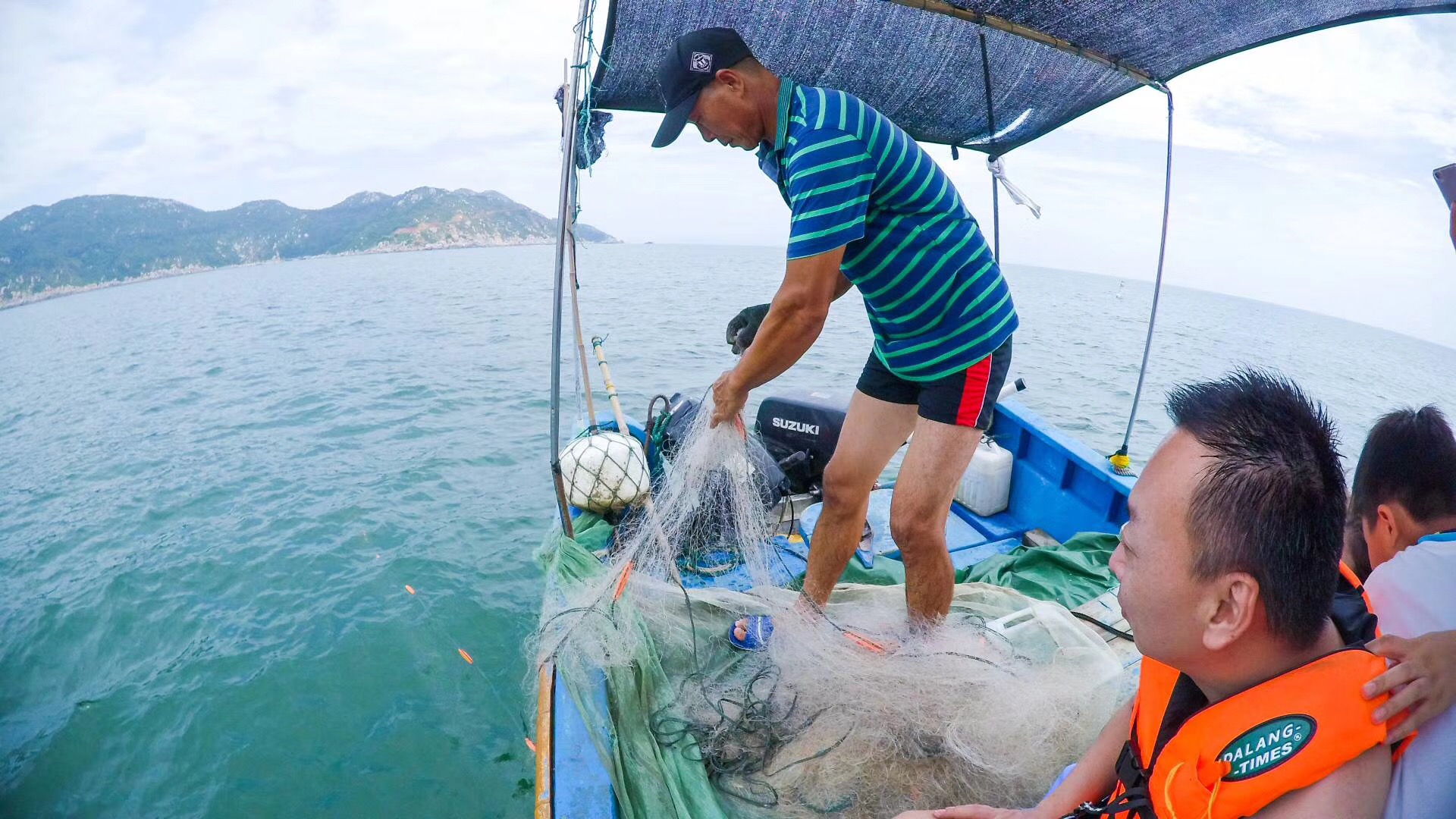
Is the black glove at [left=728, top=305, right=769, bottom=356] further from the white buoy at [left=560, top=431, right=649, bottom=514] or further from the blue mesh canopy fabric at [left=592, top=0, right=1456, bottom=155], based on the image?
the blue mesh canopy fabric at [left=592, top=0, right=1456, bottom=155]

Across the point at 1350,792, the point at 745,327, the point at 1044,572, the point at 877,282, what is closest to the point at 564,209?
the point at 745,327

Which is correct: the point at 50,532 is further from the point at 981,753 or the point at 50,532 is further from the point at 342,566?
the point at 981,753

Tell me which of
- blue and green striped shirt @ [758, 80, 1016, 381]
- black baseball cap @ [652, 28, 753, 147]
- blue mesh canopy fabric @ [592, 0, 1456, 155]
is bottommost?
blue and green striped shirt @ [758, 80, 1016, 381]

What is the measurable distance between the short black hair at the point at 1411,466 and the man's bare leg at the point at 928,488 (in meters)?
1.02

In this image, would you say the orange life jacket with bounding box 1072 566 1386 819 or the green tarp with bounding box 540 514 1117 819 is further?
the green tarp with bounding box 540 514 1117 819

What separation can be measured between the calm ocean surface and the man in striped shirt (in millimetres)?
2905

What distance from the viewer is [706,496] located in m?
3.05

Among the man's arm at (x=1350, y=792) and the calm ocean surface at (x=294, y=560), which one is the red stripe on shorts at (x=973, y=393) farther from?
the calm ocean surface at (x=294, y=560)

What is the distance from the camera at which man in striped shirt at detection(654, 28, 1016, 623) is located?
2.09 meters

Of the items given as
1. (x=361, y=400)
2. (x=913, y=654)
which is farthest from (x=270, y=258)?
(x=913, y=654)

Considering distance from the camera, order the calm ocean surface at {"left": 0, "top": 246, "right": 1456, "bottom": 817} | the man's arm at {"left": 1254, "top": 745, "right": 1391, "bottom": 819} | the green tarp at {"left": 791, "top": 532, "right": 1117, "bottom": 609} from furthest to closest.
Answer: the calm ocean surface at {"left": 0, "top": 246, "right": 1456, "bottom": 817} → the green tarp at {"left": 791, "top": 532, "right": 1117, "bottom": 609} → the man's arm at {"left": 1254, "top": 745, "right": 1391, "bottom": 819}

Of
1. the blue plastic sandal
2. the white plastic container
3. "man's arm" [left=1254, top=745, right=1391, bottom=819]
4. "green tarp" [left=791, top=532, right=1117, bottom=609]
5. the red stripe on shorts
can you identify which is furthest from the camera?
the white plastic container

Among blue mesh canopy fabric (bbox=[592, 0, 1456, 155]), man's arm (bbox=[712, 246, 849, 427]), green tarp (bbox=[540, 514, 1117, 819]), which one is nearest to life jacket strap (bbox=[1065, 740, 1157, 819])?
green tarp (bbox=[540, 514, 1117, 819])

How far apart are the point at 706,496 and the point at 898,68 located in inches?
108
